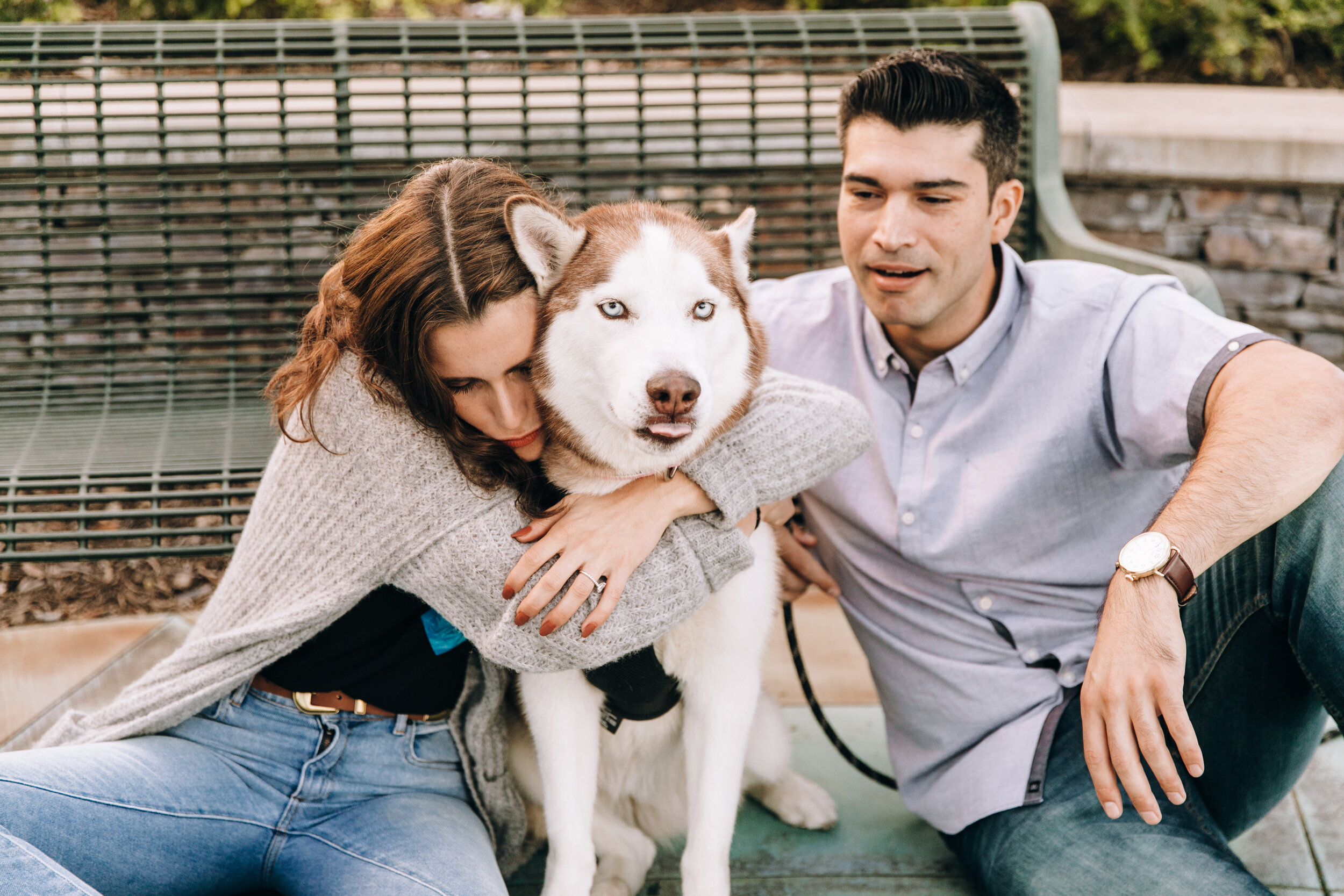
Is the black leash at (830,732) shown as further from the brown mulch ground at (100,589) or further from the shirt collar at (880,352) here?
the brown mulch ground at (100,589)

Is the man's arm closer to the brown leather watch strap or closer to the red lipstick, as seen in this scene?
the brown leather watch strap

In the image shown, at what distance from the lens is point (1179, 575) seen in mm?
1671

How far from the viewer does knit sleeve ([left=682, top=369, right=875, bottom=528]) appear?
1.91 m

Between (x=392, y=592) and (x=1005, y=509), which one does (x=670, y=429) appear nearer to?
(x=392, y=592)

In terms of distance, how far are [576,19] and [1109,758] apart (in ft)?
7.82

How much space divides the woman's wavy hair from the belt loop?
1.69 feet

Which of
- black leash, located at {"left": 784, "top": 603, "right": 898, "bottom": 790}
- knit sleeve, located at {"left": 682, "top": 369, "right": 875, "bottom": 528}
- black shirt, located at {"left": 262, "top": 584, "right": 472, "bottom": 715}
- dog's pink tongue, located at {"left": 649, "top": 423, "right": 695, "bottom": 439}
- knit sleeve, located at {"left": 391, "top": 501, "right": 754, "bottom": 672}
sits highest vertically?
dog's pink tongue, located at {"left": 649, "top": 423, "right": 695, "bottom": 439}

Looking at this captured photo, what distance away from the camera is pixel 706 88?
296 centimetres

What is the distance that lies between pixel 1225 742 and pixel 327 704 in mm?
1787

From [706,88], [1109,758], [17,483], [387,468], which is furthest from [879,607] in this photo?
[17,483]

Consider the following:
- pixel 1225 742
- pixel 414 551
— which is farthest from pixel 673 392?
pixel 1225 742

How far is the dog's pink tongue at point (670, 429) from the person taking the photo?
1647mm

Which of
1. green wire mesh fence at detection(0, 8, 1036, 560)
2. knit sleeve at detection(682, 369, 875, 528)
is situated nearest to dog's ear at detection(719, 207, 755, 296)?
knit sleeve at detection(682, 369, 875, 528)

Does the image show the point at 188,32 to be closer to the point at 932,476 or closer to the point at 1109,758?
the point at 932,476
